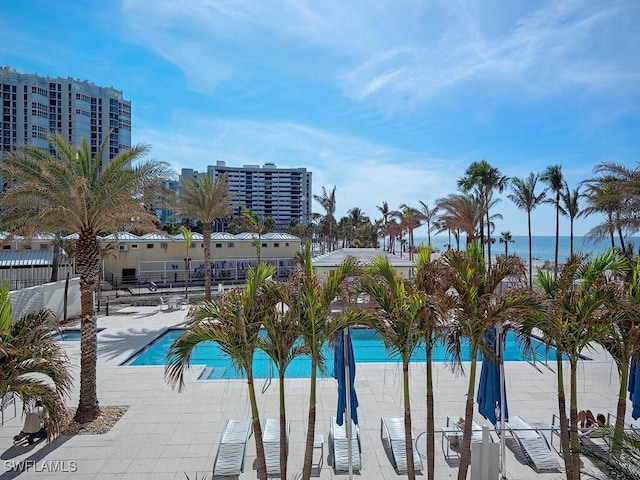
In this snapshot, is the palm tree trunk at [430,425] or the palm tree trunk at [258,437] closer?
the palm tree trunk at [258,437]

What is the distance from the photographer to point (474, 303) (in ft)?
19.5

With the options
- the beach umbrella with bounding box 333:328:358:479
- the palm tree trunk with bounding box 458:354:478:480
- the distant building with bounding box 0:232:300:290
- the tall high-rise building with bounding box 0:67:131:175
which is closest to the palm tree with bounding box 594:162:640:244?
the palm tree trunk with bounding box 458:354:478:480

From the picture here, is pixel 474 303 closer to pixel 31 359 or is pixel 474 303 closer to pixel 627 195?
pixel 31 359

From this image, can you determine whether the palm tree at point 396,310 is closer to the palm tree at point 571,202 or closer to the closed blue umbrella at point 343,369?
the closed blue umbrella at point 343,369

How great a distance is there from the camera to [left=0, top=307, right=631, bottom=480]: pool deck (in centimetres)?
761

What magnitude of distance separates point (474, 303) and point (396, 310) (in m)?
1.16

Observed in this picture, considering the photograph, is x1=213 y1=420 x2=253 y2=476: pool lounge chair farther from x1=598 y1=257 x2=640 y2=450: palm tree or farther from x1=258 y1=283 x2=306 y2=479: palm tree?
x1=598 y1=257 x2=640 y2=450: palm tree

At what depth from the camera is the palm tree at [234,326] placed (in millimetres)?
5594

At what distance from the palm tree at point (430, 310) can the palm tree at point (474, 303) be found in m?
0.21

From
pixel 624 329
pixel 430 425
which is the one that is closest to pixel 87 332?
pixel 430 425

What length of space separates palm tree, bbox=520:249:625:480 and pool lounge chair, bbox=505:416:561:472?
87 centimetres

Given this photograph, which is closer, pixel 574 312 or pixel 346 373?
pixel 574 312

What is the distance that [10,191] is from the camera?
30.9 ft

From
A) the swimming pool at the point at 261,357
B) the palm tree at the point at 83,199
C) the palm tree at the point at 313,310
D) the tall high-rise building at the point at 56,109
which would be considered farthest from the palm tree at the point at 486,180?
the tall high-rise building at the point at 56,109
